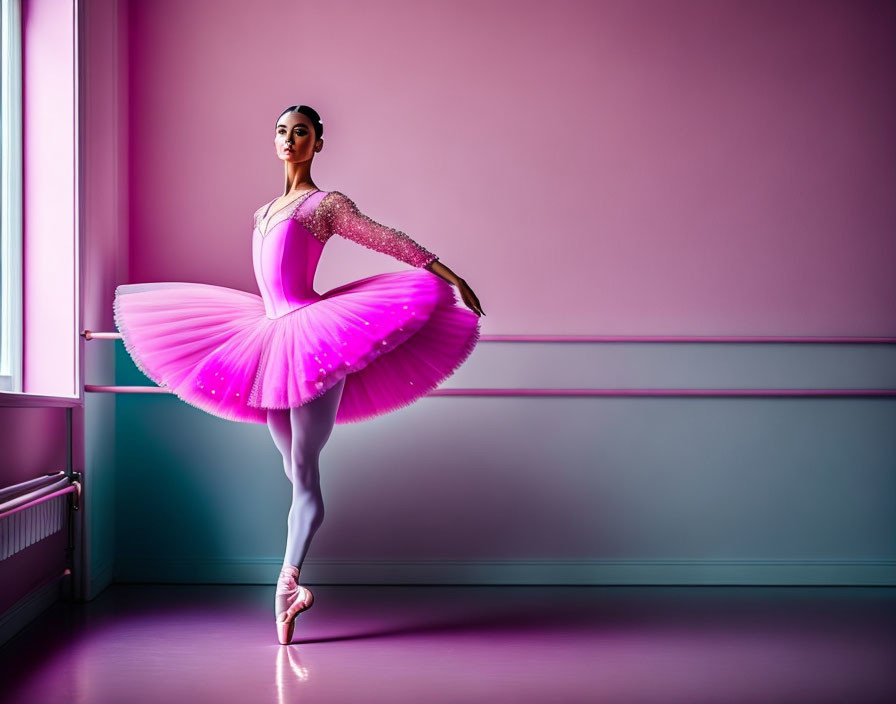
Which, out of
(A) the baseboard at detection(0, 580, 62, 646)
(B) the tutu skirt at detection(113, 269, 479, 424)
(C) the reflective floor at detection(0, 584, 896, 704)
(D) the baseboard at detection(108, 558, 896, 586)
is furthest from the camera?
(D) the baseboard at detection(108, 558, 896, 586)

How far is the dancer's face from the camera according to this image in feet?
7.07

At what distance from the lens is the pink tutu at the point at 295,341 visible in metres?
1.93

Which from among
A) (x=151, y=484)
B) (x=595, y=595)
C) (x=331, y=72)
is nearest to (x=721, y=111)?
(x=331, y=72)

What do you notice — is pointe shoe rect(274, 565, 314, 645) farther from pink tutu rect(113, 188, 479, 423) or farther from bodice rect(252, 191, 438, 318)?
bodice rect(252, 191, 438, 318)

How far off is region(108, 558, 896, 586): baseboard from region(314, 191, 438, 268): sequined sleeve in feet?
3.76

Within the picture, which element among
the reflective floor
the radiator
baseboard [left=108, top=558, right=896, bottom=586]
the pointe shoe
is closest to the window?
the radiator

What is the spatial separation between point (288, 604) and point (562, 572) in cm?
104

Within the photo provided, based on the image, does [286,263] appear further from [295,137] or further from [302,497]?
[302,497]

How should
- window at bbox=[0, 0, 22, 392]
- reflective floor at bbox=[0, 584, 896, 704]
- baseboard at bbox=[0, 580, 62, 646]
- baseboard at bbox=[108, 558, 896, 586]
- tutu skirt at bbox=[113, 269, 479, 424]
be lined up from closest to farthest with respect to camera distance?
reflective floor at bbox=[0, 584, 896, 704], tutu skirt at bbox=[113, 269, 479, 424], baseboard at bbox=[0, 580, 62, 646], window at bbox=[0, 0, 22, 392], baseboard at bbox=[108, 558, 896, 586]

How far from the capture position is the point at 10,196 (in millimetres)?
2381

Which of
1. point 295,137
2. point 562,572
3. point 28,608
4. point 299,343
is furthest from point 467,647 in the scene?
point 295,137

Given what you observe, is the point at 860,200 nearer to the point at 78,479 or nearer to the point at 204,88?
the point at 204,88

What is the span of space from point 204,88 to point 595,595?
212cm

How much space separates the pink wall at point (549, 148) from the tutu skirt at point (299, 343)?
2.03 feet
